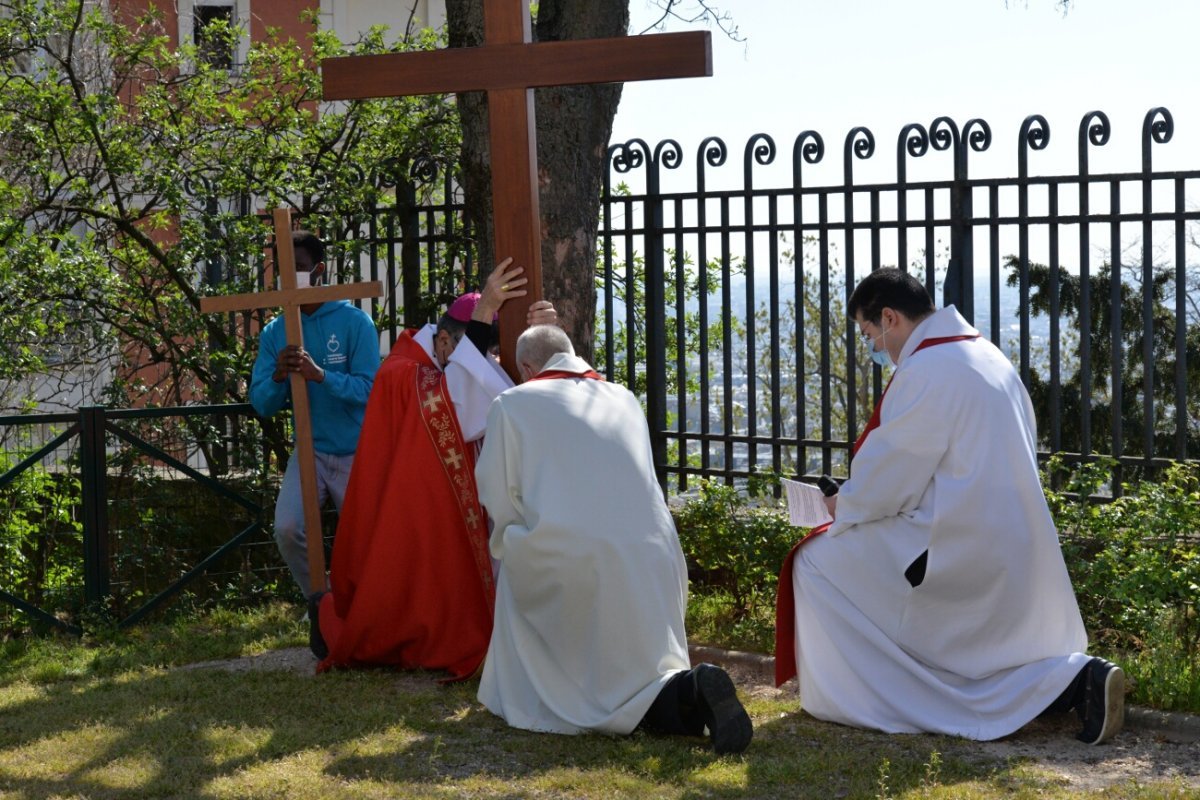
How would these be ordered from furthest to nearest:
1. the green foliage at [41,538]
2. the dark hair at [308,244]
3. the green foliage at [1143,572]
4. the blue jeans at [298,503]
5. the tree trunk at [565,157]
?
the green foliage at [41,538]
the tree trunk at [565,157]
the dark hair at [308,244]
the blue jeans at [298,503]
the green foliage at [1143,572]

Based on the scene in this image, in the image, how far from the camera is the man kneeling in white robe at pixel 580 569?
213 inches

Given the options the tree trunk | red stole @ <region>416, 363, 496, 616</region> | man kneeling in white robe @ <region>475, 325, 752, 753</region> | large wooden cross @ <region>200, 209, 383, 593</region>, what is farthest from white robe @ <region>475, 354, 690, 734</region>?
the tree trunk

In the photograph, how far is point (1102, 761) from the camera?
16.8 feet

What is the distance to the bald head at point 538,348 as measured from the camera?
580 cm

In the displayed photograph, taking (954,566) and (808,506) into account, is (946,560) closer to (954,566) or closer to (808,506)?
(954,566)

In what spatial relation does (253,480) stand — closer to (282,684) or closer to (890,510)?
(282,684)

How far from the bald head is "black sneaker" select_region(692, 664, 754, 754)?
4.55 ft

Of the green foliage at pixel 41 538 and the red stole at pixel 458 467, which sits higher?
the red stole at pixel 458 467

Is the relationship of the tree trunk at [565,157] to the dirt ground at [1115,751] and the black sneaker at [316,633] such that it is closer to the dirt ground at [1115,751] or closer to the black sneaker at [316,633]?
the black sneaker at [316,633]

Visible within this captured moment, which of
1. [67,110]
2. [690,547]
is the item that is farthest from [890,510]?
[67,110]

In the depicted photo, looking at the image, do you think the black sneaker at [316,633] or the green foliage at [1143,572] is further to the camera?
the black sneaker at [316,633]

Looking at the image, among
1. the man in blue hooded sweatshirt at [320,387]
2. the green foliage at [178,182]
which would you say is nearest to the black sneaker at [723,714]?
the man in blue hooded sweatshirt at [320,387]

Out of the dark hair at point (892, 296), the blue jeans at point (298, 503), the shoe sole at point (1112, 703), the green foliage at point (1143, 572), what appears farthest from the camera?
the blue jeans at point (298, 503)

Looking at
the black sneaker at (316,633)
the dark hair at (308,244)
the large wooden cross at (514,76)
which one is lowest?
the black sneaker at (316,633)
